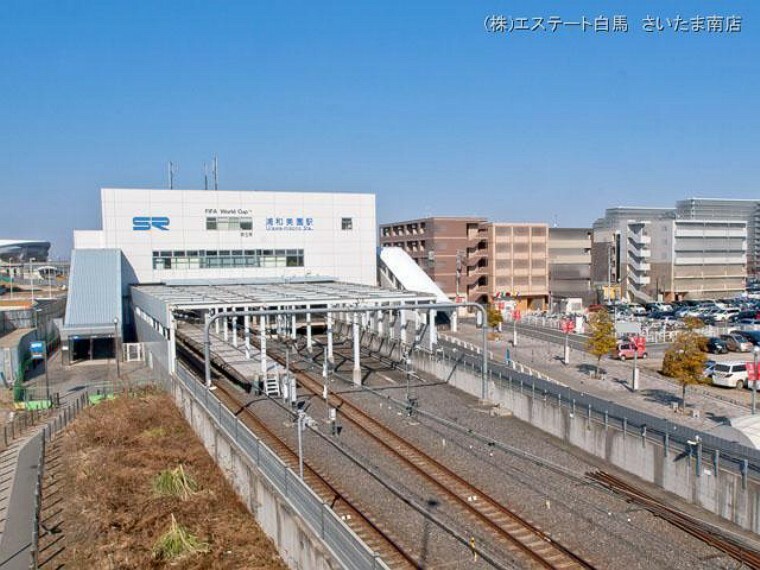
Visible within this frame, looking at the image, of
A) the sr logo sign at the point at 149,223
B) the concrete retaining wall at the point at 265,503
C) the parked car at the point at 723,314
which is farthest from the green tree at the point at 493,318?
the concrete retaining wall at the point at 265,503

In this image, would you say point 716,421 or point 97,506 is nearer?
point 97,506

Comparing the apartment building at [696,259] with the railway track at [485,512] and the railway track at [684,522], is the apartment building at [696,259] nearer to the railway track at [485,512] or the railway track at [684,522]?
the railway track at [485,512]

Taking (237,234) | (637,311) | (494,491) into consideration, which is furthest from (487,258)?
(494,491)

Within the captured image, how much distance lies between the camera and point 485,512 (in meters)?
10.2

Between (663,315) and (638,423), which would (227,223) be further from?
(663,315)

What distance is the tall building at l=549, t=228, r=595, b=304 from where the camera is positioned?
51.8 metres

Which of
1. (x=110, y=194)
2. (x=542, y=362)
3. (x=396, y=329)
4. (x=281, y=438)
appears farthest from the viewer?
(x=110, y=194)

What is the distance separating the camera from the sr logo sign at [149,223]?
34125mm

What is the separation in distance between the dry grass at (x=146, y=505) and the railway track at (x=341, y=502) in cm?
118

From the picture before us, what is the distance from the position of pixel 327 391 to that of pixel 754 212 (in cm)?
14441

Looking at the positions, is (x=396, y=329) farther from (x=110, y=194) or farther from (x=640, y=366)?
(x=110, y=194)

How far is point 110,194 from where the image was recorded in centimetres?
3366

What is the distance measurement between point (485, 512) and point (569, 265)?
4405 cm

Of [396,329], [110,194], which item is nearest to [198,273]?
[110,194]
